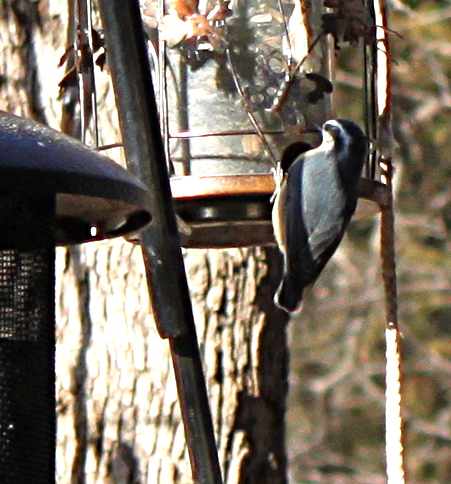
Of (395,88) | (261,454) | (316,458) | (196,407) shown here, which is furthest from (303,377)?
(196,407)

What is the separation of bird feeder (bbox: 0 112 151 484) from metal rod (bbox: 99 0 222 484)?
70 millimetres

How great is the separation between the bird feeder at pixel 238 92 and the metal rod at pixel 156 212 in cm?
71

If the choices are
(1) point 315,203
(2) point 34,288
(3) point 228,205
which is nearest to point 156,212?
(2) point 34,288

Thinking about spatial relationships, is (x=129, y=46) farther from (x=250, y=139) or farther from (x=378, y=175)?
(x=378, y=175)

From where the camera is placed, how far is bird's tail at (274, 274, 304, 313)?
2871 millimetres

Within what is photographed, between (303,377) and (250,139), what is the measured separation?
628cm

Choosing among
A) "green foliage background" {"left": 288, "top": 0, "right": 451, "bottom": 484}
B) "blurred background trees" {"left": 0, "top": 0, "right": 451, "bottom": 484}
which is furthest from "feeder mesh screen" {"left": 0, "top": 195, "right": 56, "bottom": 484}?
"green foliage background" {"left": 288, "top": 0, "right": 451, "bottom": 484}

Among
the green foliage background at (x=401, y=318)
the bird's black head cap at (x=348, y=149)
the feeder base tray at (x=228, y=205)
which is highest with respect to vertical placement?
the green foliage background at (x=401, y=318)

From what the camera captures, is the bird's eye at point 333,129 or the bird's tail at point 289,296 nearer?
the bird's eye at point 333,129

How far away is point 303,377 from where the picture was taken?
29.2ft

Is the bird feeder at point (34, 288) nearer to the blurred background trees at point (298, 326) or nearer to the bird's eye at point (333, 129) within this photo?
the bird's eye at point (333, 129)

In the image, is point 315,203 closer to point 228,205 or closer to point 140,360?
point 228,205

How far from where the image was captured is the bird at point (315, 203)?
2.71m

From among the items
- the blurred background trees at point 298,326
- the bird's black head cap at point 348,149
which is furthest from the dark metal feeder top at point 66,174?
the blurred background trees at point 298,326
